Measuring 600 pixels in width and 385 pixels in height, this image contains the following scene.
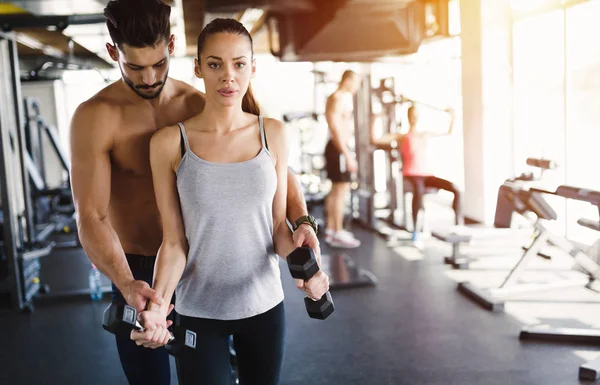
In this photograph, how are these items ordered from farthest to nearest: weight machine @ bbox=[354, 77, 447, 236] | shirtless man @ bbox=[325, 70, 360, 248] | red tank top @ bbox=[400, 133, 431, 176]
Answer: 1. weight machine @ bbox=[354, 77, 447, 236]
2. red tank top @ bbox=[400, 133, 431, 176]
3. shirtless man @ bbox=[325, 70, 360, 248]

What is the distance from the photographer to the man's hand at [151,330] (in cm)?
110

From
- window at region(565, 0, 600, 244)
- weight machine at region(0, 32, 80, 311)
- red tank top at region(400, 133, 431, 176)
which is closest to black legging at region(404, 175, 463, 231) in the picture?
red tank top at region(400, 133, 431, 176)

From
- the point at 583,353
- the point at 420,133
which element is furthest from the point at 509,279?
the point at 420,133

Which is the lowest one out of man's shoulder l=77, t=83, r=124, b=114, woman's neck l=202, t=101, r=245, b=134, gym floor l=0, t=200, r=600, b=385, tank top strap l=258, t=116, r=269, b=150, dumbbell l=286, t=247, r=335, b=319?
gym floor l=0, t=200, r=600, b=385

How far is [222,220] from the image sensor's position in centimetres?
119

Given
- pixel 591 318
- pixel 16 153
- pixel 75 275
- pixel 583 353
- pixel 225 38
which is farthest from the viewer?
pixel 75 275

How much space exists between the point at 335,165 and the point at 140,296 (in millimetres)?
4081

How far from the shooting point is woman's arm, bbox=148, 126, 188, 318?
1.20 meters

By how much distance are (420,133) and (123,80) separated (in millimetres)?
3926

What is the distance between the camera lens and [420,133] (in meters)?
5.02

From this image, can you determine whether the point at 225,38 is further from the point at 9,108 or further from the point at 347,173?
the point at 347,173

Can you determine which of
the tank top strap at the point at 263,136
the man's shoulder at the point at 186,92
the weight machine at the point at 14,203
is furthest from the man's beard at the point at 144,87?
the weight machine at the point at 14,203

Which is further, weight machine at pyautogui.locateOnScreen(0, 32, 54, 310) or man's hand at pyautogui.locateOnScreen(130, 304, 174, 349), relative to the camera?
weight machine at pyautogui.locateOnScreen(0, 32, 54, 310)

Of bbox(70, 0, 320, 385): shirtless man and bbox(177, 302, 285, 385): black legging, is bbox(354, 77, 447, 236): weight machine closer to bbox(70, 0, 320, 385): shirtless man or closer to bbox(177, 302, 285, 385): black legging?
bbox(70, 0, 320, 385): shirtless man
